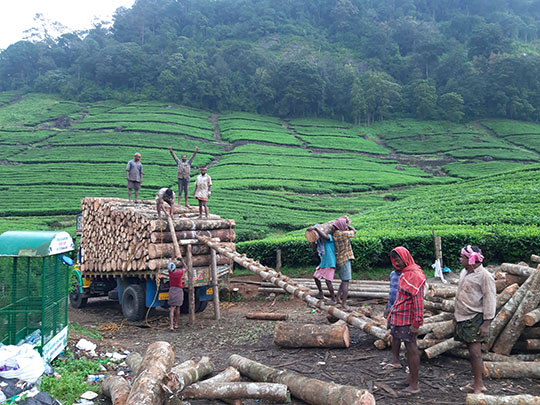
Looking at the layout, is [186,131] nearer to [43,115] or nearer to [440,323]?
[43,115]

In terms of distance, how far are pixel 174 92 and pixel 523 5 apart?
96.0 meters

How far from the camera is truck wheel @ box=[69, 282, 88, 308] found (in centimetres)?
1298

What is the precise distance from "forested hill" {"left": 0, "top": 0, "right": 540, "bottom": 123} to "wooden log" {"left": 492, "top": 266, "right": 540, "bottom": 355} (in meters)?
→ 69.3

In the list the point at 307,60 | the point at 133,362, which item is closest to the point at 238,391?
the point at 133,362

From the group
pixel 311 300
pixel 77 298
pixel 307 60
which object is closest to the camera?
pixel 311 300

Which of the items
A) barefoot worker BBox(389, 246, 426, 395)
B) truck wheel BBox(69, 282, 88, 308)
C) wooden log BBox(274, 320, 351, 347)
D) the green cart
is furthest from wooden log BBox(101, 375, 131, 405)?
truck wheel BBox(69, 282, 88, 308)

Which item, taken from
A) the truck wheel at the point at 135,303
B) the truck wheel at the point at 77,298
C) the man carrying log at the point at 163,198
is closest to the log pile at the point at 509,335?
the man carrying log at the point at 163,198

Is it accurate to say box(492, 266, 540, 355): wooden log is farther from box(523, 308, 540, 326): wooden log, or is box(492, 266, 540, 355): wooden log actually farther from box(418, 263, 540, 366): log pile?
box(523, 308, 540, 326): wooden log

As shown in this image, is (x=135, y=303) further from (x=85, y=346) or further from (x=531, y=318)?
(x=531, y=318)

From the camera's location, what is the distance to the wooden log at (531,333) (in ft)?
18.7

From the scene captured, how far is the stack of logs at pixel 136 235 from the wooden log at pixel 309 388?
4724mm

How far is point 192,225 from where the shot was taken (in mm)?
10844

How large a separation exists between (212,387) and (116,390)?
3.81ft

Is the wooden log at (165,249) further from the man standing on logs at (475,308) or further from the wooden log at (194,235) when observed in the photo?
the man standing on logs at (475,308)
